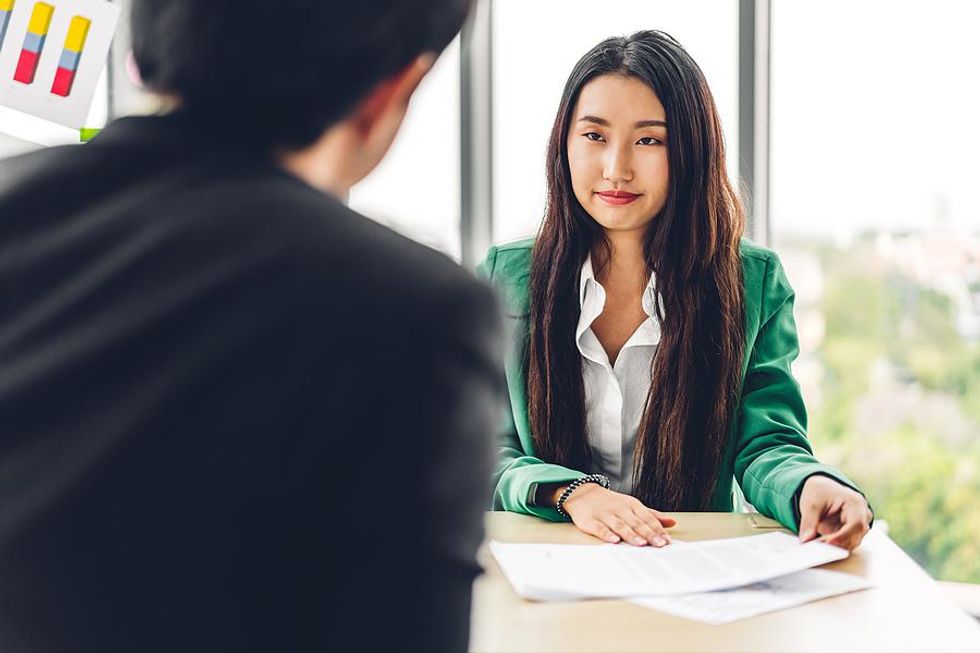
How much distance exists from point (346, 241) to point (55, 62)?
2.00m

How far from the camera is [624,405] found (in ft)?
5.37

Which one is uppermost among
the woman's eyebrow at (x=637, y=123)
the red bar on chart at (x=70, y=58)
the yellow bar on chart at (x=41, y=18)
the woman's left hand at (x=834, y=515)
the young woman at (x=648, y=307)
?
the yellow bar on chart at (x=41, y=18)

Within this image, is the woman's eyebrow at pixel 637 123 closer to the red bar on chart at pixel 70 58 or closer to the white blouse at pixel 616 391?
the white blouse at pixel 616 391

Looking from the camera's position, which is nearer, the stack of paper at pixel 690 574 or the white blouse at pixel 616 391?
the stack of paper at pixel 690 574

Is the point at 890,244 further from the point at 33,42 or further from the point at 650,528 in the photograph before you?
the point at 33,42

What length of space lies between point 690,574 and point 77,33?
179cm

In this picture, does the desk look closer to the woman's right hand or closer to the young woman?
the woman's right hand

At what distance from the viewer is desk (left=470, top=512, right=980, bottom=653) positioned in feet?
2.86

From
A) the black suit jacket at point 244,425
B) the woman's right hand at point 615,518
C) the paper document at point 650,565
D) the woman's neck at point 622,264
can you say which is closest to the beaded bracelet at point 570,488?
the woman's right hand at point 615,518

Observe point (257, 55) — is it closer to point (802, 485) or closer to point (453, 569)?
point (453, 569)

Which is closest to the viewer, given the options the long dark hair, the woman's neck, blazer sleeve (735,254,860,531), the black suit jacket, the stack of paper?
A: the black suit jacket

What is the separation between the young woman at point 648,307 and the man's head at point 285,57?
3.54 feet

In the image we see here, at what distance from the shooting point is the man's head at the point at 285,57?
44 cm

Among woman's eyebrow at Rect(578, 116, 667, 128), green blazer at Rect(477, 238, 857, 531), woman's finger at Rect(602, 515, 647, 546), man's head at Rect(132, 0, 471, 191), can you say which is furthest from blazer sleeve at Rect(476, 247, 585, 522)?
man's head at Rect(132, 0, 471, 191)
